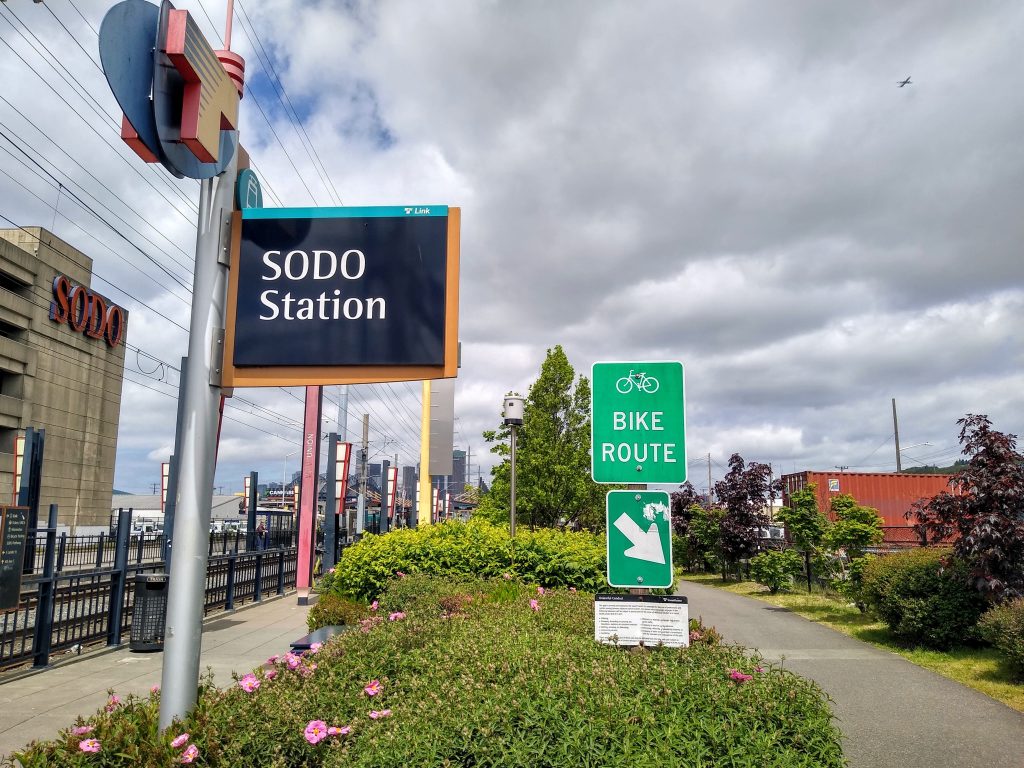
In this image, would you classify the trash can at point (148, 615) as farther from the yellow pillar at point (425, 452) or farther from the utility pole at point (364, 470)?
the utility pole at point (364, 470)

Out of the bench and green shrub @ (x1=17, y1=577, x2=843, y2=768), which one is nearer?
green shrub @ (x1=17, y1=577, x2=843, y2=768)

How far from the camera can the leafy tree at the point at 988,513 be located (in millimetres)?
11031

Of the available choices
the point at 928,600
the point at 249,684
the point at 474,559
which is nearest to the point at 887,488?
the point at 928,600

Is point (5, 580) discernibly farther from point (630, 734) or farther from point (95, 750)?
point (630, 734)

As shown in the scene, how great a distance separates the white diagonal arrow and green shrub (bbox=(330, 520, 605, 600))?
3.99 m

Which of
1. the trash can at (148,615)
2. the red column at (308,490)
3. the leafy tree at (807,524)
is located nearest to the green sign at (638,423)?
the trash can at (148,615)

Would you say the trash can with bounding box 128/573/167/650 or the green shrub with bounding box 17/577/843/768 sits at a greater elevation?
the green shrub with bounding box 17/577/843/768

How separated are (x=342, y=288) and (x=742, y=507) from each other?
81.0ft

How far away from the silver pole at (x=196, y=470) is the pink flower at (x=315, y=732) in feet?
1.86

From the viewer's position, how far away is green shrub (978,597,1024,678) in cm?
916

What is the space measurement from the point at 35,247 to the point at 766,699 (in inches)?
2138

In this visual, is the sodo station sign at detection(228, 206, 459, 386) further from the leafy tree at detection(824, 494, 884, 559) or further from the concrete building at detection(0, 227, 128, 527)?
the concrete building at detection(0, 227, 128, 527)

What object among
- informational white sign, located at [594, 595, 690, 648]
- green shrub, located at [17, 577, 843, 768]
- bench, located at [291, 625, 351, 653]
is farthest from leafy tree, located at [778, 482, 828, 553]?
green shrub, located at [17, 577, 843, 768]

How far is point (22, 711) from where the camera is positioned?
7.36 meters
